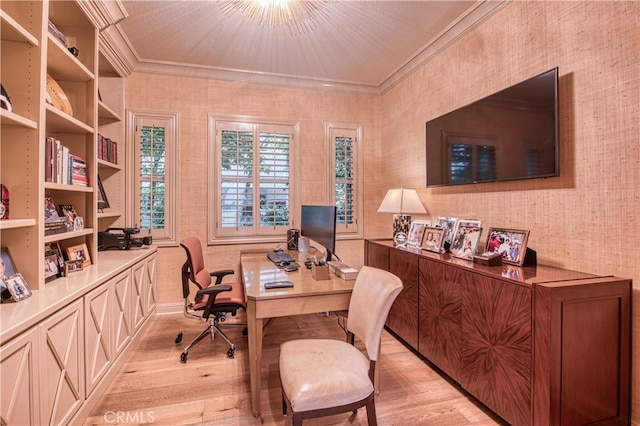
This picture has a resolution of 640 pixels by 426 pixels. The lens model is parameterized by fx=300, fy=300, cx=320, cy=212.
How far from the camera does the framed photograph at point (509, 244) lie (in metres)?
1.98

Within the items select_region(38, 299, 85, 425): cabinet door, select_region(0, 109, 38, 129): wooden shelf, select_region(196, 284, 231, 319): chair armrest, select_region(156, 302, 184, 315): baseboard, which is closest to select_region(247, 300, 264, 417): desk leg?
select_region(196, 284, 231, 319): chair armrest

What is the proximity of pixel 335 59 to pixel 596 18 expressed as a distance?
89.7 inches

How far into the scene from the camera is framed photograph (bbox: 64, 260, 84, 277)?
2.06 m

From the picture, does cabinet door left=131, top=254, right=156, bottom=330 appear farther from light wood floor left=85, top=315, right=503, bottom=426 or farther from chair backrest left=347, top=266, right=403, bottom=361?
chair backrest left=347, top=266, right=403, bottom=361

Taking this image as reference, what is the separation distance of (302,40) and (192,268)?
244cm

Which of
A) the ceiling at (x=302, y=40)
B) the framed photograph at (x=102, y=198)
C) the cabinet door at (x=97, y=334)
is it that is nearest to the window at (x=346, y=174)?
the ceiling at (x=302, y=40)

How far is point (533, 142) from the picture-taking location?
79.8 inches

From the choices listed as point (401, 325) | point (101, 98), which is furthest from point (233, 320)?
point (101, 98)

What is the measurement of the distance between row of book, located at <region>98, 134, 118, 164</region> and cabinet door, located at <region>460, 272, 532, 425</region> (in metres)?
3.44

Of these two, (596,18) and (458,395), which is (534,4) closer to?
(596,18)

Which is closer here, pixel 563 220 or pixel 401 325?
pixel 563 220

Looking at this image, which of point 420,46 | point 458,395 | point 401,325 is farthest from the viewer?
point 420,46

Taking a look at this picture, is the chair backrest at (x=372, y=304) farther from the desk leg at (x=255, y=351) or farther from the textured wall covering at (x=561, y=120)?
the textured wall covering at (x=561, y=120)

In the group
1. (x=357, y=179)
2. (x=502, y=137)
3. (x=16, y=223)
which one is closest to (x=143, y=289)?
(x=16, y=223)
